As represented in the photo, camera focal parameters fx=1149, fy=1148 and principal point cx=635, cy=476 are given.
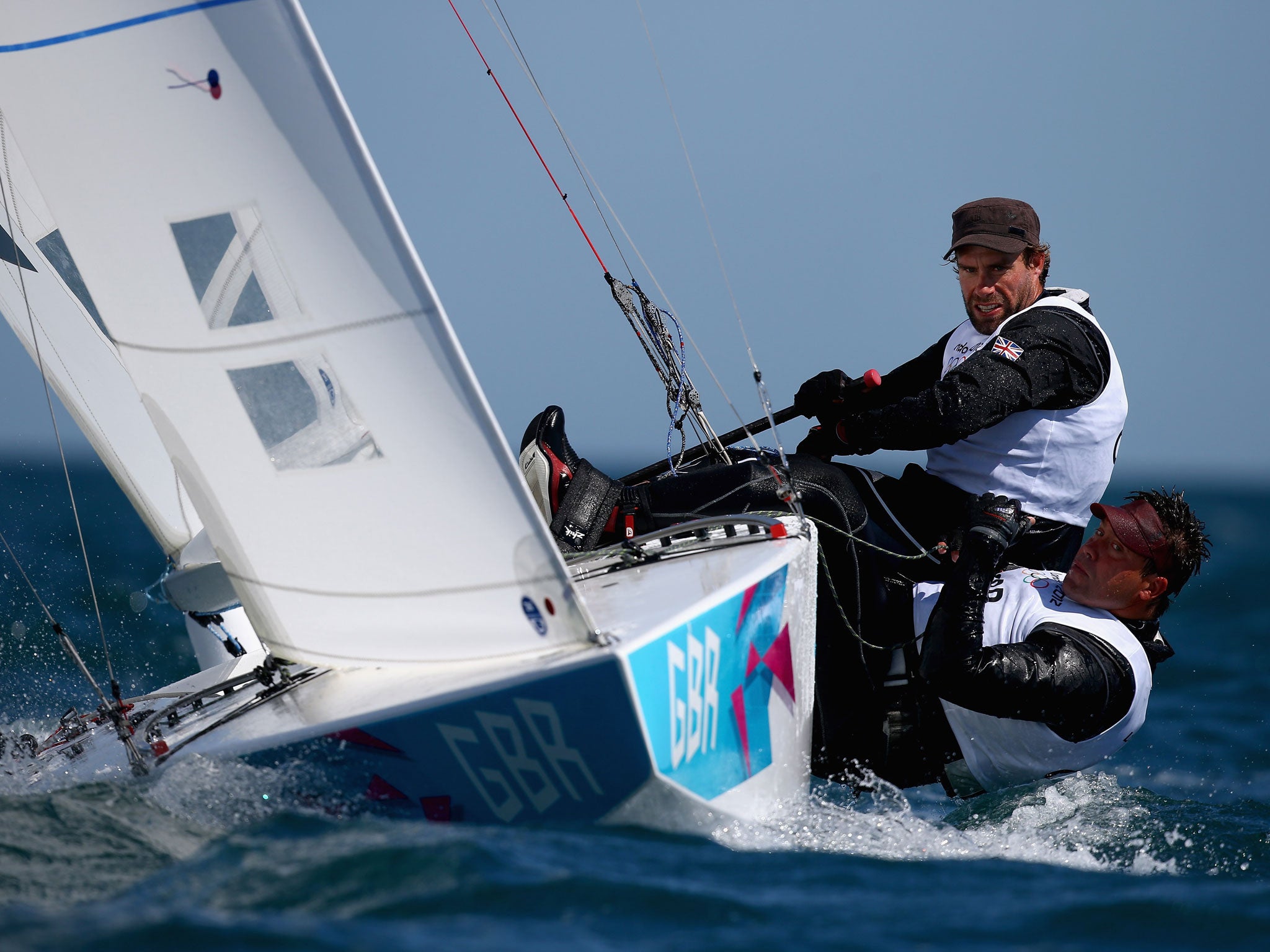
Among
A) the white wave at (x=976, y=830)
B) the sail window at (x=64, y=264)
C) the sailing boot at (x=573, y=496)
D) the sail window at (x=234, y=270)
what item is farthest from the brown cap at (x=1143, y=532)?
the sail window at (x=64, y=264)

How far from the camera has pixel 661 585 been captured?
267 centimetres

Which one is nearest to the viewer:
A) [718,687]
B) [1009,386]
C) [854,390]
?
[718,687]

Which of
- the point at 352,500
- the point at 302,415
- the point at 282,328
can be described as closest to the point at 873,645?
the point at 352,500

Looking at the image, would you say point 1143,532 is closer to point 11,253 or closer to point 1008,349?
point 1008,349

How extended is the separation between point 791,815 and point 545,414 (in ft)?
4.50

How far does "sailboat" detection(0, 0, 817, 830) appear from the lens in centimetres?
229

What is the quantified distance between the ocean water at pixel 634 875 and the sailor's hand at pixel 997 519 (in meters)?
0.73

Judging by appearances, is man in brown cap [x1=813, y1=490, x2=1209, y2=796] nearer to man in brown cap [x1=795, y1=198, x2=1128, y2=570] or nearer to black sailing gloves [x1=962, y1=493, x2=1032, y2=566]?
black sailing gloves [x1=962, y1=493, x2=1032, y2=566]

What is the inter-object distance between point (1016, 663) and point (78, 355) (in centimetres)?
348

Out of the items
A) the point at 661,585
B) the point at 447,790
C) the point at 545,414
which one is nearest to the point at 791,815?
the point at 661,585

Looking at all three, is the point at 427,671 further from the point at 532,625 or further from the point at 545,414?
the point at 545,414

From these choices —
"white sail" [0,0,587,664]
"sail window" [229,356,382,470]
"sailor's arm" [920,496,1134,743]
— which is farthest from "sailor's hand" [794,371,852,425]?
"sail window" [229,356,382,470]

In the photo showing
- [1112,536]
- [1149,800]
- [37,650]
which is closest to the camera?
[1112,536]

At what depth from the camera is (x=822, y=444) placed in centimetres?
345
